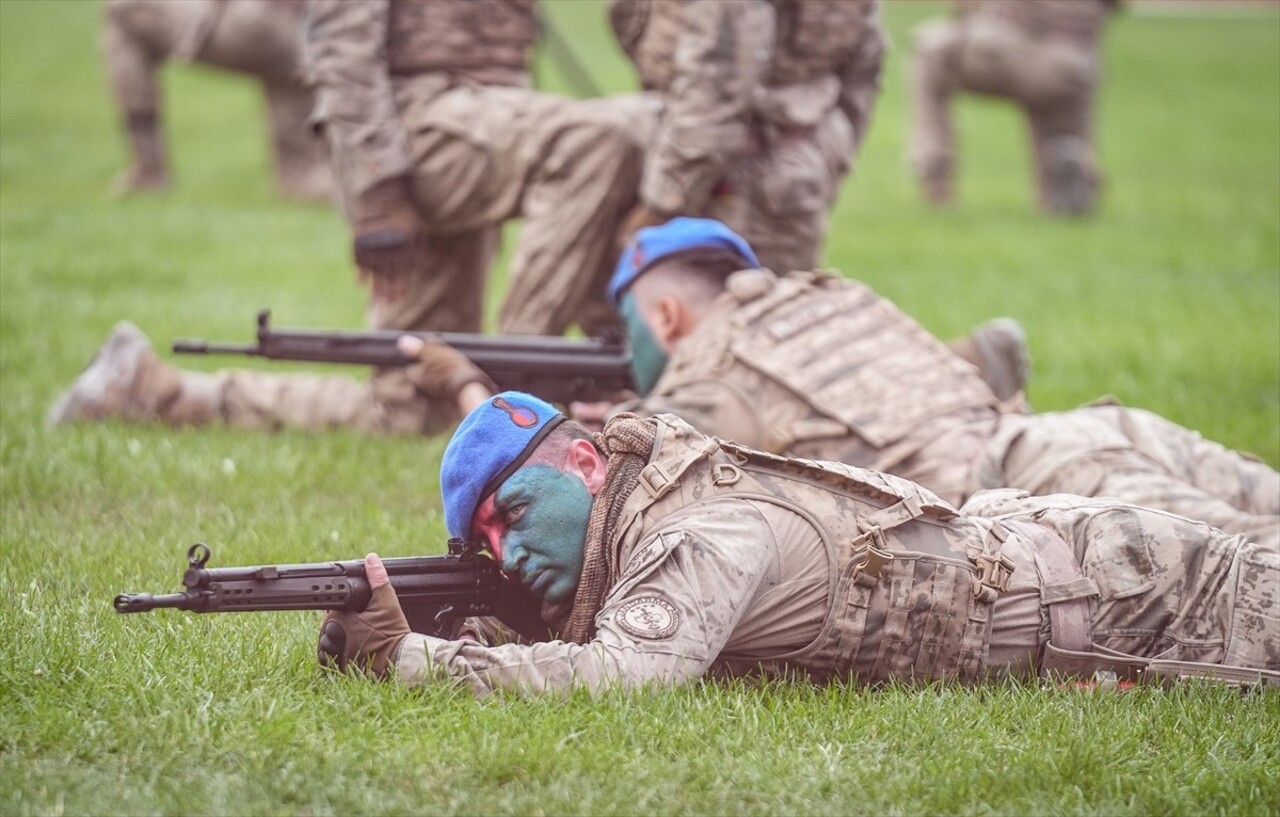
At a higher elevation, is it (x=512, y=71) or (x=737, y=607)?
(x=512, y=71)

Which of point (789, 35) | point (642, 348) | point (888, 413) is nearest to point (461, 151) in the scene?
point (789, 35)

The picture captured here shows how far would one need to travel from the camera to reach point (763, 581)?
4.05 metres

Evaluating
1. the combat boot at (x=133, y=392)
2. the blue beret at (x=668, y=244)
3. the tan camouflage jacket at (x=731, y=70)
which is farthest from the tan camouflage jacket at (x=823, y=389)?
the combat boot at (x=133, y=392)

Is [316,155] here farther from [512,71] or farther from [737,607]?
[737,607]

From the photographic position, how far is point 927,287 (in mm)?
12133

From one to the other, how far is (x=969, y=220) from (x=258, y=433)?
33.5 ft

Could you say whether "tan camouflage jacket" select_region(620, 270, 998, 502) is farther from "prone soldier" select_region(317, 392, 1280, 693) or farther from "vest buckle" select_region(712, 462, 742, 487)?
"vest buckle" select_region(712, 462, 742, 487)

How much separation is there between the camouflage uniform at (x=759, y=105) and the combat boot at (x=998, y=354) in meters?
0.90

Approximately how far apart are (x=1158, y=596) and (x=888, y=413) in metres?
1.58

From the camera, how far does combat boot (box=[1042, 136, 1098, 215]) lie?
53.7 feet

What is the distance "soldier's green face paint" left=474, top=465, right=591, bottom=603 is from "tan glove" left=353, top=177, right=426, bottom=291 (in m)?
3.31

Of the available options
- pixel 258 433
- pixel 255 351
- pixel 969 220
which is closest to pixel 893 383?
pixel 255 351

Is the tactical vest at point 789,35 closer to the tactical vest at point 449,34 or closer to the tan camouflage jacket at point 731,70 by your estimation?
the tan camouflage jacket at point 731,70

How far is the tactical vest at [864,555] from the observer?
162 inches
